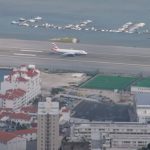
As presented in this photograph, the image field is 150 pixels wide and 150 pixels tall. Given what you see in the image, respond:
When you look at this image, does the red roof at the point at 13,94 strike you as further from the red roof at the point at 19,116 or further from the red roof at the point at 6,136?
the red roof at the point at 6,136

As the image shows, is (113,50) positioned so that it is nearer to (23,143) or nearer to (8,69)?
(8,69)

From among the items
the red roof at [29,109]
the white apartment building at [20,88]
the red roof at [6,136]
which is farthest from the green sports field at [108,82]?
the red roof at [6,136]

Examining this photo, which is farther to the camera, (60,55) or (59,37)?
(59,37)

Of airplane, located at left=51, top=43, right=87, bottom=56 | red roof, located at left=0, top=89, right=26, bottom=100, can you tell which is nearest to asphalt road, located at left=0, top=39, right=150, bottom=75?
airplane, located at left=51, top=43, right=87, bottom=56

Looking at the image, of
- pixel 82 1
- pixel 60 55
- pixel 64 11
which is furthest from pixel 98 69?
pixel 82 1

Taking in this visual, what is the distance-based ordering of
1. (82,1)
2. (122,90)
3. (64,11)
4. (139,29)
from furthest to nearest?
(82,1)
(64,11)
(139,29)
(122,90)

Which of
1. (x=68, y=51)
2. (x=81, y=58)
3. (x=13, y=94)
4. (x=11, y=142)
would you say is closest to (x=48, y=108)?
(x=11, y=142)

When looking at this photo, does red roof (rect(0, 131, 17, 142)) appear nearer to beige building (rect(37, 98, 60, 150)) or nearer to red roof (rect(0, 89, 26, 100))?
beige building (rect(37, 98, 60, 150))
